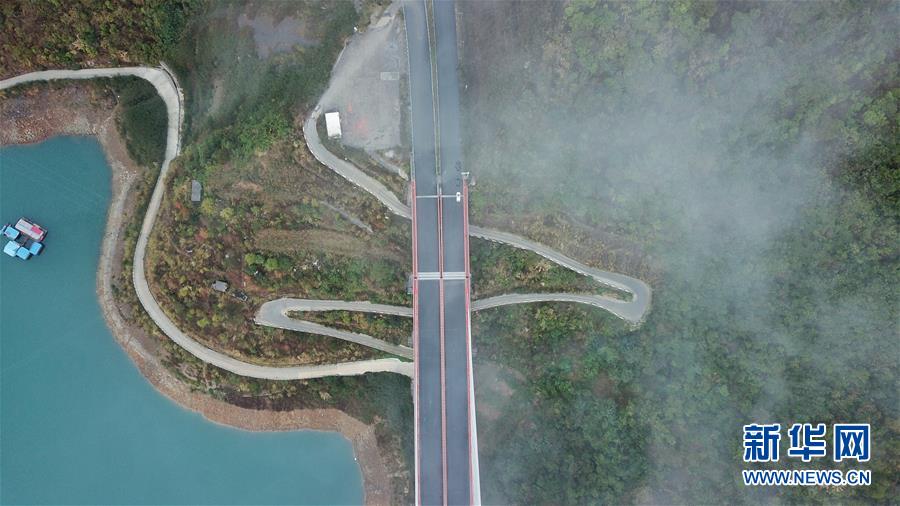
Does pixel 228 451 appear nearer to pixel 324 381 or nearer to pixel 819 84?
pixel 324 381

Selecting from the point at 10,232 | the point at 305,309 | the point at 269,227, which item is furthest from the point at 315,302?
the point at 10,232

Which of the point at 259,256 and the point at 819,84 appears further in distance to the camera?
the point at 259,256

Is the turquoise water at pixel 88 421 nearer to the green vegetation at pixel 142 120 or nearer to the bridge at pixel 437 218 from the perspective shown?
the green vegetation at pixel 142 120

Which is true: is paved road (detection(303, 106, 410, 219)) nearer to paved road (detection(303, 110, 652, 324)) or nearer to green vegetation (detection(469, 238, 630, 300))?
paved road (detection(303, 110, 652, 324))

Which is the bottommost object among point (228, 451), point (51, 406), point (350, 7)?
point (228, 451)

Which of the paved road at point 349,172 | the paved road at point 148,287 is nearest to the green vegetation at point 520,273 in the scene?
the paved road at point 349,172

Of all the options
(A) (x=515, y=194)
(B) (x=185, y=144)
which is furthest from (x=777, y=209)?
(B) (x=185, y=144)

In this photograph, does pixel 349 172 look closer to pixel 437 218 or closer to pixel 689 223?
pixel 437 218
